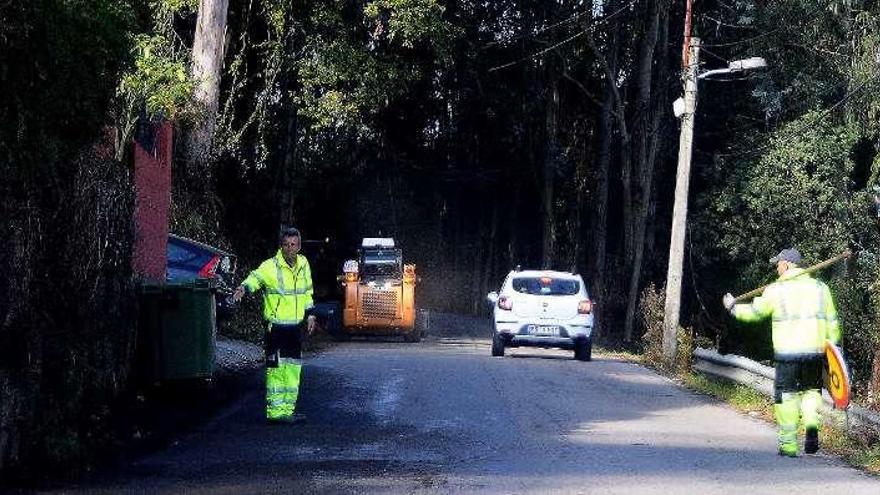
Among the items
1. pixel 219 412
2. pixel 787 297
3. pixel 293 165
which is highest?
pixel 293 165

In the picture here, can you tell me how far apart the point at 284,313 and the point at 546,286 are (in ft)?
48.6

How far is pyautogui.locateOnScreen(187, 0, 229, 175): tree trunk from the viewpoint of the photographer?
3069 cm

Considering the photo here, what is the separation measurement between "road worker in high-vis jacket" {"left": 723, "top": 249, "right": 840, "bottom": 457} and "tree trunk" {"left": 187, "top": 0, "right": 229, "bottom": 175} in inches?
725

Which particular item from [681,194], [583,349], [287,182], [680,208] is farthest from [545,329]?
[287,182]

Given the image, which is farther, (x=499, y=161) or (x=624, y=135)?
(x=499, y=161)

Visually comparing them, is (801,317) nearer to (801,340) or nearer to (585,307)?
(801,340)

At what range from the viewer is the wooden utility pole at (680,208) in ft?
91.9

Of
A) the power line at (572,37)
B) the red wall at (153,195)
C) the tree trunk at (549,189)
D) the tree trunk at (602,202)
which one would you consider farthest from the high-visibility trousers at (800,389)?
the tree trunk at (549,189)

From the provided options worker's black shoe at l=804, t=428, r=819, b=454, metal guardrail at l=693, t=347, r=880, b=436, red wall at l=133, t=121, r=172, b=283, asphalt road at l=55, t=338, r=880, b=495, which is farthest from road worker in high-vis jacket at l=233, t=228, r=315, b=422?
→ worker's black shoe at l=804, t=428, r=819, b=454

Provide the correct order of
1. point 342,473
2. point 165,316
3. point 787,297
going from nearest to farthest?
point 342,473 < point 787,297 < point 165,316

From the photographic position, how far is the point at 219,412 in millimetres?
16078

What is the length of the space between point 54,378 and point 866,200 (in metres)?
31.1

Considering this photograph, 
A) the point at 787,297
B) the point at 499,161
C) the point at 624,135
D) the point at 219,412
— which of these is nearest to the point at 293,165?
the point at 624,135

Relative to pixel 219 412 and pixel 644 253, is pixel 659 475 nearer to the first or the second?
pixel 219 412
